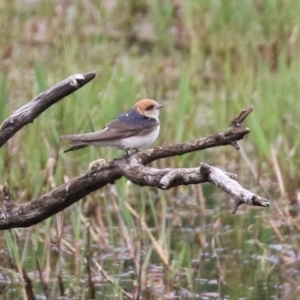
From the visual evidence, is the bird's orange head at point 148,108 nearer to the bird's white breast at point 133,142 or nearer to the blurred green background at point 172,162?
the bird's white breast at point 133,142

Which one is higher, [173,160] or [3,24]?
[3,24]

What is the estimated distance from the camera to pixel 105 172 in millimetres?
4141

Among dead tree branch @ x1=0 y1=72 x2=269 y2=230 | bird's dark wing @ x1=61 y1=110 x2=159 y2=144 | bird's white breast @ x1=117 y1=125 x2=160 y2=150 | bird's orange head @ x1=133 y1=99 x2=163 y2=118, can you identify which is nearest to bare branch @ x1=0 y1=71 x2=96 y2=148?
dead tree branch @ x1=0 y1=72 x2=269 y2=230

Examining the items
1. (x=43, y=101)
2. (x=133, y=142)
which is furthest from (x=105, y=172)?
(x=133, y=142)

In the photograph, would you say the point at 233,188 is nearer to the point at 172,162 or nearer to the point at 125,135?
the point at 125,135

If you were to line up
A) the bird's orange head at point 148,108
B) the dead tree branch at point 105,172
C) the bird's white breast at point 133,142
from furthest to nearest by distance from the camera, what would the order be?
the bird's orange head at point 148,108, the bird's white breast at point 133,142, the dead tree branch at point 105,172

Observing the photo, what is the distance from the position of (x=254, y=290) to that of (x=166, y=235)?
559 mm

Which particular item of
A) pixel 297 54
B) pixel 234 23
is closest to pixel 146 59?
pixel 234 23

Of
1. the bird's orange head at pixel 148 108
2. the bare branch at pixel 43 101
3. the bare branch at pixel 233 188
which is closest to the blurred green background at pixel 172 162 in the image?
the bird's orange head at pixel 148 108

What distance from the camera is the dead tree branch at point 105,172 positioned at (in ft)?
11.7

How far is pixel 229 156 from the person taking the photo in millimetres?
6801

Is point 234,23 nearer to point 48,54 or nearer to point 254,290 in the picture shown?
point 48,54

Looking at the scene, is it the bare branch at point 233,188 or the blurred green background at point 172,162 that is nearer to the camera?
the bare branch at point 233,188

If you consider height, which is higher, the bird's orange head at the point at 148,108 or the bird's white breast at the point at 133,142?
the bird's orange head at the point at 148,108
